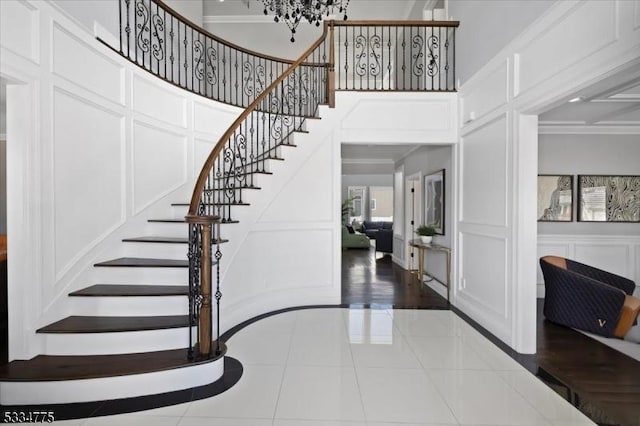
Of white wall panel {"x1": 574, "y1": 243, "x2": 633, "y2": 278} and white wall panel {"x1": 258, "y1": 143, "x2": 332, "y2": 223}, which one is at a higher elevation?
white wall panel {"x1": 258, "y1": 143, "x2": 332, "y2": 223}

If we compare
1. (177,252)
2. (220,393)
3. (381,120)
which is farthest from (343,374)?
(381,120)

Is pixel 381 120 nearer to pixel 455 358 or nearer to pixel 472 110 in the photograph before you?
pixel 472 110

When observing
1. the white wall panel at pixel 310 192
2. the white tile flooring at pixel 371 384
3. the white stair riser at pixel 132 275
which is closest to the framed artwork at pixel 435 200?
the white wall panel at pixel 310 192

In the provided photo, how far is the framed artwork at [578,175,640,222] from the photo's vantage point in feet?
18.5

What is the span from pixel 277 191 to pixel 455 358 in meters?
2.89

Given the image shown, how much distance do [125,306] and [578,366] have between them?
13.1 ft

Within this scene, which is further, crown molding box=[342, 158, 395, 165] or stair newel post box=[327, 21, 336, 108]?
crown molding box=[342, 158, 395, 165]

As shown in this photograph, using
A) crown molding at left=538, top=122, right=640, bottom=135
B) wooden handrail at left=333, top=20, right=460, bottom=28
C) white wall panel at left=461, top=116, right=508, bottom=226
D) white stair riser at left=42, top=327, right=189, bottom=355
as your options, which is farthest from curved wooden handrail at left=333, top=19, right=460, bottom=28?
white stair riser at left=42, top=327, right=189, bottom=355

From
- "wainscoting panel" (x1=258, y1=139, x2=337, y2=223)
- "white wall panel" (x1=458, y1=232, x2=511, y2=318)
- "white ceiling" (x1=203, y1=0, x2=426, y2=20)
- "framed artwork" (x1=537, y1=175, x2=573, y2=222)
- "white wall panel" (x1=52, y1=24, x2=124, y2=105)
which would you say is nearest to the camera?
"white wall panel" (x1=52, y1=24, x2=124, y2=105)

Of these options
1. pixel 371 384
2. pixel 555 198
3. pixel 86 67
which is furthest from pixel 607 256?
pixel 86 67

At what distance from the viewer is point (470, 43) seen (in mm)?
4750

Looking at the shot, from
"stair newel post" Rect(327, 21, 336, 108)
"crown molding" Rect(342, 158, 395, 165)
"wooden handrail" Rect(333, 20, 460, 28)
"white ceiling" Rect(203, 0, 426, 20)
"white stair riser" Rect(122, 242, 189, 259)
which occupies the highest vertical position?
"white ceiling" Rect(203, 0, 426, 20)

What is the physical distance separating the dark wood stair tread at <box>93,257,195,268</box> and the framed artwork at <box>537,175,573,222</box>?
5354 mm

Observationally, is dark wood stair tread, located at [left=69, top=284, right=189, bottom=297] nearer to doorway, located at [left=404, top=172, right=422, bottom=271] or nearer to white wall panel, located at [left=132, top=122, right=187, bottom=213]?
white wall panel, located at [left=132, top=122, right=187, bottom=213]
